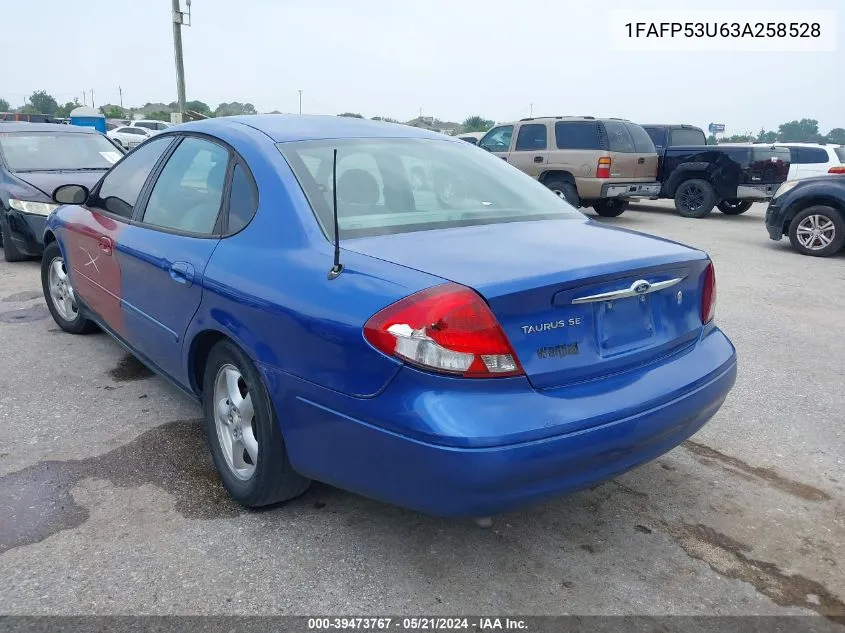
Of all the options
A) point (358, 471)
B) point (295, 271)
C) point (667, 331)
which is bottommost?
point (358, 471)

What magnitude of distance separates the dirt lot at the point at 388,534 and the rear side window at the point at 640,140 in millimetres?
9732

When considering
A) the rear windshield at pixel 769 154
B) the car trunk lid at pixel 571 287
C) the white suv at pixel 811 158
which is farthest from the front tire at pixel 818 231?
the car trunk lid at pixel 571 287

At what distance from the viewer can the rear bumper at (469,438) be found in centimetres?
206

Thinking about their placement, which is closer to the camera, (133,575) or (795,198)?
(133,575)

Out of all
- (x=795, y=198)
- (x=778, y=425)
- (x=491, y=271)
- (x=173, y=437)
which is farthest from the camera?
(x=795, y=198)

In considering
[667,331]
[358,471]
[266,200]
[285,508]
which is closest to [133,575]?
[285,508]

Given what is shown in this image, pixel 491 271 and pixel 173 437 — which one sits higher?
pixel 491 271

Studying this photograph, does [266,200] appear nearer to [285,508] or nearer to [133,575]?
[285,508]

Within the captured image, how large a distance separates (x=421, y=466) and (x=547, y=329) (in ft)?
1.89

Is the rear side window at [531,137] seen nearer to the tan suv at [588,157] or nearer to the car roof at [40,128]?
the tan suv at [588,157]

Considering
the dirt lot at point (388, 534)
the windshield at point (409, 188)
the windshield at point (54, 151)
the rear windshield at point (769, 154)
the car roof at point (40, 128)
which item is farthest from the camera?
the rear windshield at point (769, 154)

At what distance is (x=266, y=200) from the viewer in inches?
109

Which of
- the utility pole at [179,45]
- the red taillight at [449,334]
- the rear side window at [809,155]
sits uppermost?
the utility pole at [179,45]

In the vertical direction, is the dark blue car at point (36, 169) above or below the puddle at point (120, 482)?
above
